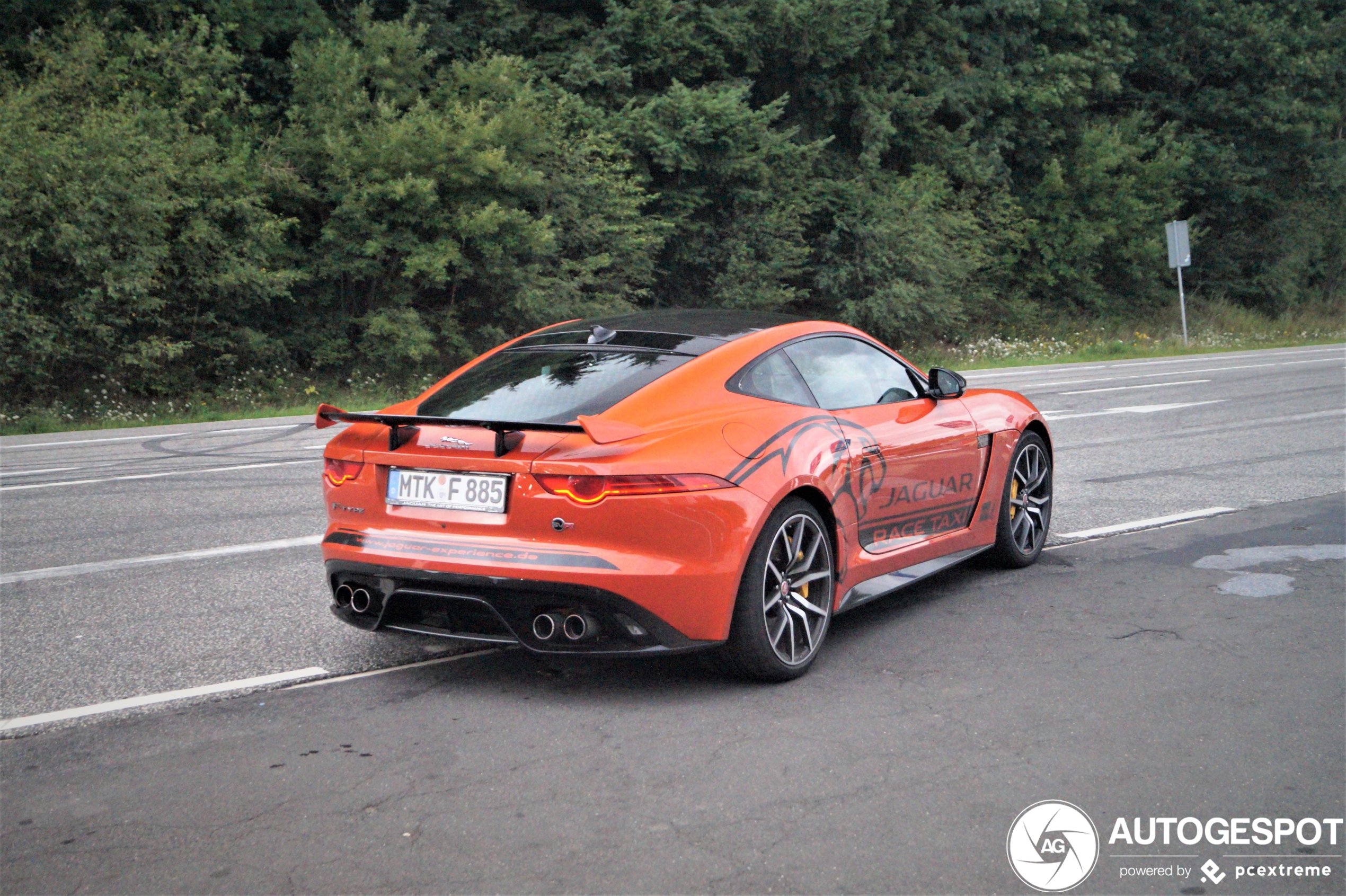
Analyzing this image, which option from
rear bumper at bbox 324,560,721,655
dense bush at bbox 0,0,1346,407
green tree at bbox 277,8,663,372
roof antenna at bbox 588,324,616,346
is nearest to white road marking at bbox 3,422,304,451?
dense bush at bbox 0,0,1346,407

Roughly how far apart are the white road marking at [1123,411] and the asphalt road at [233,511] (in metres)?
0.06

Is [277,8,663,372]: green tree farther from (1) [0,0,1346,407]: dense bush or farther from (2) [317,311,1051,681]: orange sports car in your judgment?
Result: (2) [317,311,1051,681]: orange sports car

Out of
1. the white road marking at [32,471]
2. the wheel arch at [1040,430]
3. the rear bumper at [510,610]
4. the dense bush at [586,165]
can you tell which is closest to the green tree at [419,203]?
the dense bush at [586,165]

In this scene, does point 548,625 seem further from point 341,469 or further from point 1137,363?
point 1137,363

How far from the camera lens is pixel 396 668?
475 centimetres

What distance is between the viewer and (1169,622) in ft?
17.3


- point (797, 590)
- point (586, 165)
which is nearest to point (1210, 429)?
point (797, 590)

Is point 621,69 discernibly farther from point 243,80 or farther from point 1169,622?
point 1169,622

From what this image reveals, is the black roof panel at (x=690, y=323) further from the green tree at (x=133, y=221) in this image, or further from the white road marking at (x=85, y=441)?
the green tree at (x=133, y=221)

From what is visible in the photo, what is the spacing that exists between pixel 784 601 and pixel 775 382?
0.96 metres

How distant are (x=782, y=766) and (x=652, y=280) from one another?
2398 centimetres

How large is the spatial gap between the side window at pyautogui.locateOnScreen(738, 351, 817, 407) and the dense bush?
15.8 meters

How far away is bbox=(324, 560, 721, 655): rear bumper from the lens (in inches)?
160

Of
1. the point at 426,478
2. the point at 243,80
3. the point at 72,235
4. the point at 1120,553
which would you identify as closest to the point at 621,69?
the point at 243,80
